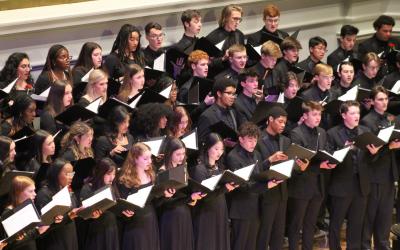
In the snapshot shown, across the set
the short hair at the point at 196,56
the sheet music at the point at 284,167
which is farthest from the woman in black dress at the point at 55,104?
the sheet music at the point at 284,167

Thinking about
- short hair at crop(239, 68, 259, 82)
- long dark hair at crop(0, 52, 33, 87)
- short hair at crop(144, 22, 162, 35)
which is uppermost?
short hair at crop(144, 22, 162, 35)

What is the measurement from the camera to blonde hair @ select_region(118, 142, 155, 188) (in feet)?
24.7

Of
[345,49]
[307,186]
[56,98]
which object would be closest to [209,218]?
[307,186]

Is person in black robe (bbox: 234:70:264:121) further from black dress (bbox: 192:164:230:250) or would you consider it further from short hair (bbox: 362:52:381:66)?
short hair (bbox: 362:52:381:66)

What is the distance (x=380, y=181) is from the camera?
8.88 meters

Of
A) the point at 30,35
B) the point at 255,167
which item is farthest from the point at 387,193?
the point at 30,35

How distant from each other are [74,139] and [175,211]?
0.92m

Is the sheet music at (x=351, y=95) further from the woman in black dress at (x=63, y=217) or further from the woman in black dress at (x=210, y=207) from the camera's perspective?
the woman in black dress at (x=63, y=217)

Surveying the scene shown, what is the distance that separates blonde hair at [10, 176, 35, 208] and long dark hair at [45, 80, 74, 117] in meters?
1.28

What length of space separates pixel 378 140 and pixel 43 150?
277cm

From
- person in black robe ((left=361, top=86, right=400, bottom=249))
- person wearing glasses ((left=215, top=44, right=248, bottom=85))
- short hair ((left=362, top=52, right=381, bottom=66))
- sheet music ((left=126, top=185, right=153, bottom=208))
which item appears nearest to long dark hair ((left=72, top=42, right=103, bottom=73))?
person wearing glasses ((left=215, top=44, right=248, bottom=85))

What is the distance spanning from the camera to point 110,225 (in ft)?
24.2

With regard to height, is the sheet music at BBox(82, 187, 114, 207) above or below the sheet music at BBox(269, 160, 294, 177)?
above

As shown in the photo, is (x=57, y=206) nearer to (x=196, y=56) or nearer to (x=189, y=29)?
(x=196, y=56)
